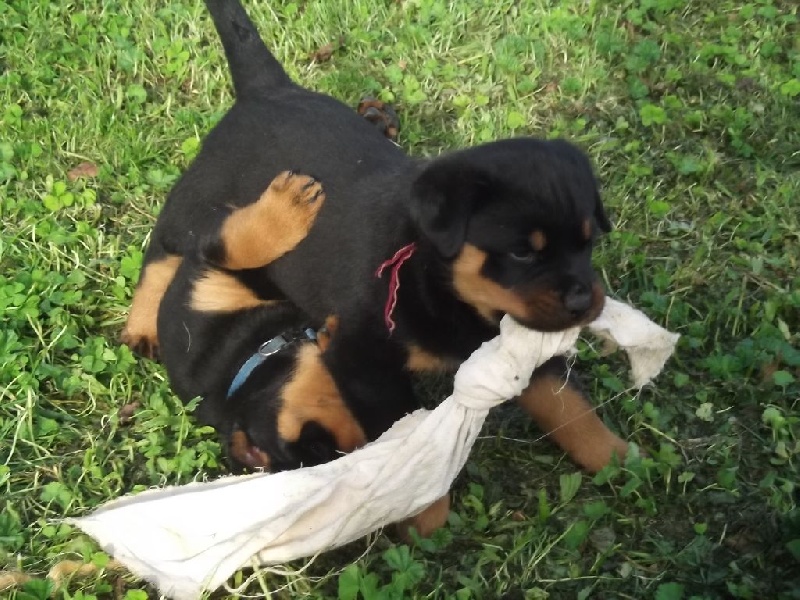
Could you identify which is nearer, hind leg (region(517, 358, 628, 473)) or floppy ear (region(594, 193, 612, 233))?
floppy ear (region(594, 193, 612, 233))

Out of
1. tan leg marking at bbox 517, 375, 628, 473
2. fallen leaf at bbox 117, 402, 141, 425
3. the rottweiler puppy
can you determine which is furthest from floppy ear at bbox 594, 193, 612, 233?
fallen leaf at bbox 117, 402, 141, 425

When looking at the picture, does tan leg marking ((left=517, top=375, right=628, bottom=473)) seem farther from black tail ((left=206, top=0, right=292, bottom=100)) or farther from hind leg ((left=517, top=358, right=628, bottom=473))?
black tail ((left=206, top=0, right=292, bottom=100))

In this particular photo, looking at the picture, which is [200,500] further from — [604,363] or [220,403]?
[604,363]

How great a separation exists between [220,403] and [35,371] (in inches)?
26.2

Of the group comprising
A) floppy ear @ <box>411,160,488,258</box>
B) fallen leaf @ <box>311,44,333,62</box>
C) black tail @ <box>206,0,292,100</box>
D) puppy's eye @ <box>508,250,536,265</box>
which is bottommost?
fallen leaf @ <box>311,44,333,62</box>

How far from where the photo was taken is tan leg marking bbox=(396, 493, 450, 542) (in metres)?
2.57

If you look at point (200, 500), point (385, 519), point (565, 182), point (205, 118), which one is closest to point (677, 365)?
point (565, 182)

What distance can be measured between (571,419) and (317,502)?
0.87 m

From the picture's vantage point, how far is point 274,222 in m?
2.91

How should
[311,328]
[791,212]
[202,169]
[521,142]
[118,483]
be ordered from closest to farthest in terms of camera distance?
[521,142] < [118,483] < [311,328] < [202,169] < [791,212]

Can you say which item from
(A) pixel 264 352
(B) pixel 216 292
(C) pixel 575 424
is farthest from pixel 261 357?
(C) pixel 575 424

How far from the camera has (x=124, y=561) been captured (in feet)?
7.91

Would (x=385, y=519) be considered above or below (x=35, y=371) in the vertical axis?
below

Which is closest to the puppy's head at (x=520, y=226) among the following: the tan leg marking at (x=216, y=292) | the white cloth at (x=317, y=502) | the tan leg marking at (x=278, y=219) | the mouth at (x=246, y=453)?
the white cloth at (x=317, y=502)
